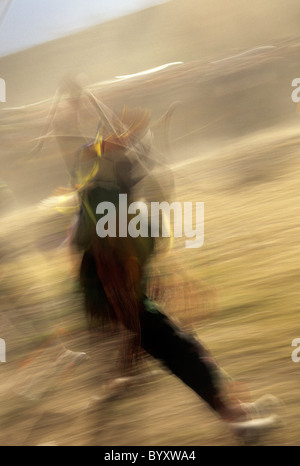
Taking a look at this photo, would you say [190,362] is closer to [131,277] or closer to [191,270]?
[131,277]

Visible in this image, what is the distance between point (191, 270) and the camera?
1.76 meters

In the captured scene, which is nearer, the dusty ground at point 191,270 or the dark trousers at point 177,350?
the dark trousers at point 177,350

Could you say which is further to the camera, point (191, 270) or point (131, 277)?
point (191, 270)

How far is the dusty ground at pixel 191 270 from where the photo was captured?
1.56m

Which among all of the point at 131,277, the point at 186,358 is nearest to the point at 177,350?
the point at 186,358

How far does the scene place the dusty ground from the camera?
1.56 m

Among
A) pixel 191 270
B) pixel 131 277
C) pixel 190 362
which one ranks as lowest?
pixel 190 362

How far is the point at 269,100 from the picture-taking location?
7.05ft

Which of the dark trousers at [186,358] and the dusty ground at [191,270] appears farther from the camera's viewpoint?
the dusty ground at [191,270]

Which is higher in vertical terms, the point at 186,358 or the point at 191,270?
the point at 191,270

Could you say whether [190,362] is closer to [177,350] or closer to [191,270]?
[177,350]

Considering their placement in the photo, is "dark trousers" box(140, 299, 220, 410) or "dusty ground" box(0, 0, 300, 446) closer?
"dark trousers" box(140, 299, 220, 410)

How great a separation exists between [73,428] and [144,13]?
144cm

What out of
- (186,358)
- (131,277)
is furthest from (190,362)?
(131,277)
